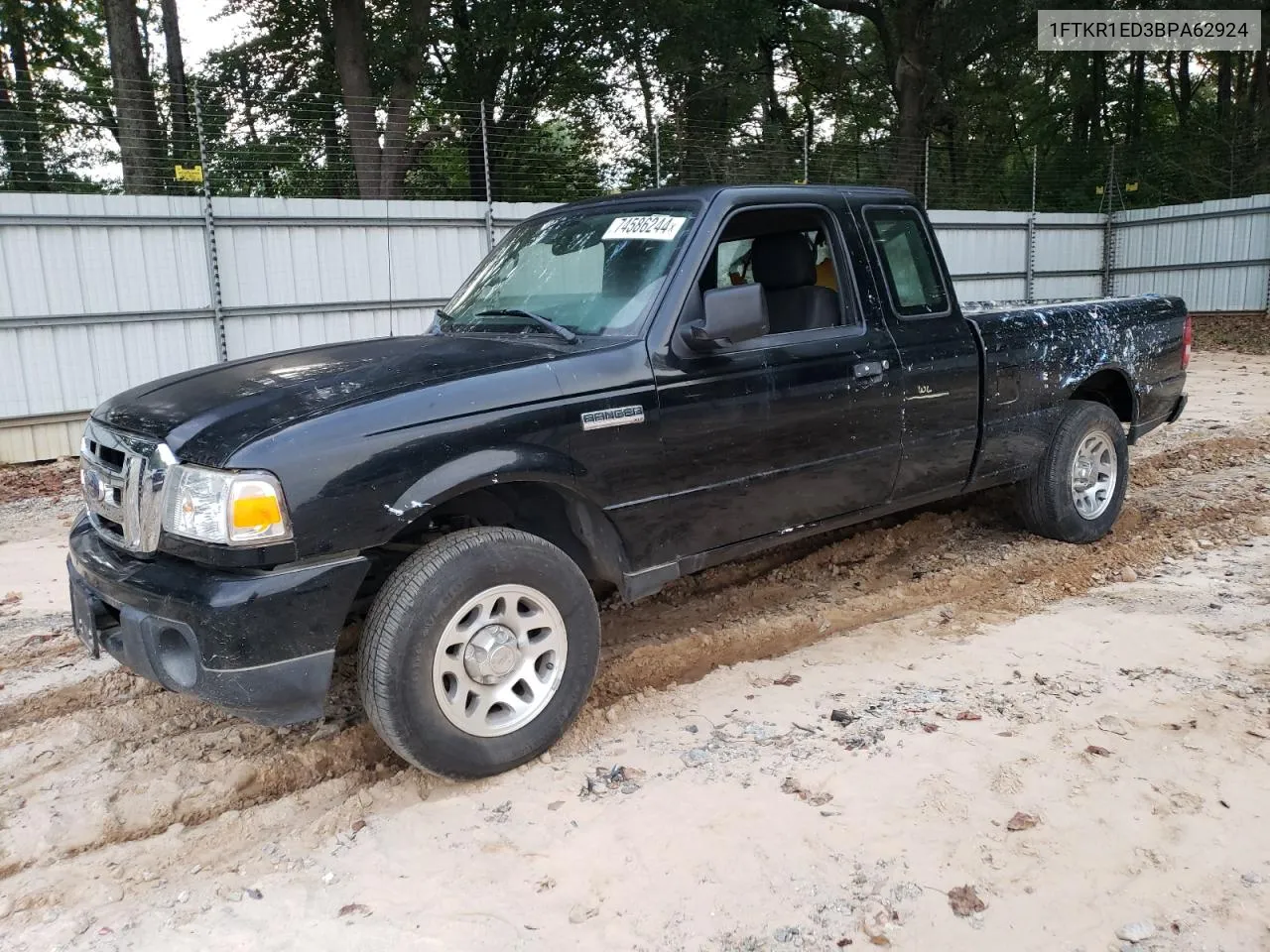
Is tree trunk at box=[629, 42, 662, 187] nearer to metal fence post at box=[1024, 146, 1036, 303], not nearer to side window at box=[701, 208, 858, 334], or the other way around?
metal fence post at box=[1024, 146, 1036, 303]

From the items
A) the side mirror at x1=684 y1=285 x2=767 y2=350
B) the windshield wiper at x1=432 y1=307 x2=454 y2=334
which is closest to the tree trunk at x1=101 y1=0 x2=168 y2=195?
the windshield wiper at x1=432 y1=307 x2=454 y2=334

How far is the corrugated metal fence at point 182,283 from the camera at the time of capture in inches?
393

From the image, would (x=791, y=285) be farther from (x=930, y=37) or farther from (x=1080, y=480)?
(x=930, y=37)

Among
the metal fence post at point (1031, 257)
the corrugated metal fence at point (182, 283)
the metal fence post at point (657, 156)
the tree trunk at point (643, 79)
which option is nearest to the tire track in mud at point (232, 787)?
the corrugated metal fence at point (182, 283)

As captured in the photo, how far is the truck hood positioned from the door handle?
4.75 ft

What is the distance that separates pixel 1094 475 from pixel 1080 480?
0.50 ft

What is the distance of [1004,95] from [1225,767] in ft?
112

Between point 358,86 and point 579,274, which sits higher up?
point 358,86

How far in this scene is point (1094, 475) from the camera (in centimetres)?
586

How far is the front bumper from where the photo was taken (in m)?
2.95

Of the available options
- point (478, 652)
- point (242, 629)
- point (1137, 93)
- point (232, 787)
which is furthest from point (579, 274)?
point (1137, 93)

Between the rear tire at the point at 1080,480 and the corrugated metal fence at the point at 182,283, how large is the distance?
340 inches

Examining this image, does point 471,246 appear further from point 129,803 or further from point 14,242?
point 129,803

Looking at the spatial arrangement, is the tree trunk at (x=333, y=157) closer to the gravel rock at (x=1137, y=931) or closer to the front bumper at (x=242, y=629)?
the front bumper at (x=242, y=629)
